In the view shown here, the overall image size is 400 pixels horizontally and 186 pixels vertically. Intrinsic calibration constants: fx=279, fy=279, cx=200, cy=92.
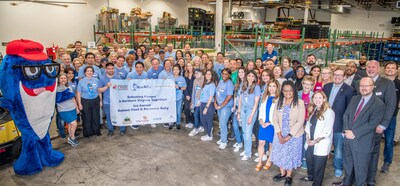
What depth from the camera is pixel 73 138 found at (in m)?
5.74

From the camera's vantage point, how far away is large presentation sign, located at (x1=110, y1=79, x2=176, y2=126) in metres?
6.20

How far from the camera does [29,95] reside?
14.7ft

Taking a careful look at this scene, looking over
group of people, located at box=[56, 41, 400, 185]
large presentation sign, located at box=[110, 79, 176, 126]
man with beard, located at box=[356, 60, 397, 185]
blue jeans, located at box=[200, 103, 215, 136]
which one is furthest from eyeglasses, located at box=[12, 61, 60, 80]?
man with beard, located at box=[356, 60, 397, 185]

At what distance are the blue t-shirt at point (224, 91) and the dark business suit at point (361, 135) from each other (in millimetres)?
2088

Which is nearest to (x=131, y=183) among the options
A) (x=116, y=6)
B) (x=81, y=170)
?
(x=81, y=170)

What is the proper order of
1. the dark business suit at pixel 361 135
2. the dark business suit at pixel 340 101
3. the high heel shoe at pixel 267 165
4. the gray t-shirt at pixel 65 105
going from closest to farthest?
the dark business suit at pixel 361 135 < the dark business suit at pixel 340 101 < the high heel shoe at pixel 267 165 < the gray t-shirt at pixel 65 105

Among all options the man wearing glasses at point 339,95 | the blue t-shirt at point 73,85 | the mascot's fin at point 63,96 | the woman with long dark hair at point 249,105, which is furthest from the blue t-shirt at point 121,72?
the man wearing glasses at point 339,95

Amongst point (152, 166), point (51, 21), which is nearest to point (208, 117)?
point (152, 166)

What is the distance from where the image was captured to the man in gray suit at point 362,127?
11.8ft

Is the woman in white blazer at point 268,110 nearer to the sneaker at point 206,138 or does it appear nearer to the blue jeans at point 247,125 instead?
the blue jeans at point 247,125

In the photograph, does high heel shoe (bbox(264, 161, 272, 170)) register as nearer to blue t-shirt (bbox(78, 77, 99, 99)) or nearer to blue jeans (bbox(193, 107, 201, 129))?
blue jeans (bbox(193, 107, 201, 129))

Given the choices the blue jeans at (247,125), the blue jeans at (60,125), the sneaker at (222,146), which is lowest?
the sneaker at (222,146)

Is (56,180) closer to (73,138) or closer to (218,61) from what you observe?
(73,138)

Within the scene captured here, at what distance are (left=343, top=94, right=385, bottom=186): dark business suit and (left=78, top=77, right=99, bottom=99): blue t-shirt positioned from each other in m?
4.63
